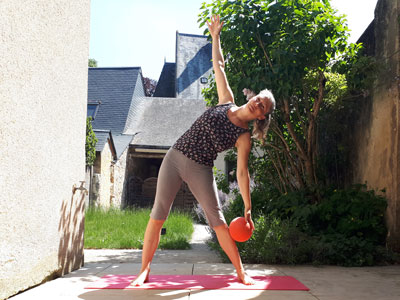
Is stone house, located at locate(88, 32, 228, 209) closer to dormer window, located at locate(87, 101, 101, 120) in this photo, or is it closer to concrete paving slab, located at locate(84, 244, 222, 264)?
dormer window, located at locate(87, 101, 101, 120)

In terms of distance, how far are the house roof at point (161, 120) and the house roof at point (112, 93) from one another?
1.65 ft

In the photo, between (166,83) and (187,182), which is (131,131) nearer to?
(166,83)

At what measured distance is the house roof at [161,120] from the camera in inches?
574

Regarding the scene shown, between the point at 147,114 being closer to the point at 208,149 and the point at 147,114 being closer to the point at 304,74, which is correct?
the point at 304,74

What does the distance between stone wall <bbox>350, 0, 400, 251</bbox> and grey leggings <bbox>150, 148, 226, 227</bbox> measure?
271 centimetres

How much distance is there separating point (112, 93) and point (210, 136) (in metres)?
14.9

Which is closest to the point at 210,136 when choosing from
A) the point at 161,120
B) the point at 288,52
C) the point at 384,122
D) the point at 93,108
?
the point at 288,52

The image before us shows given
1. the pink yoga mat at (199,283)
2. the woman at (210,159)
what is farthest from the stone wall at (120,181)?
the woman at (210,159)

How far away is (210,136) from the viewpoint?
10.1 ft

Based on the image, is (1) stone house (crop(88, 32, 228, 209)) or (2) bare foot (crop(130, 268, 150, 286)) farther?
(1) stone house (crop(88, 32, 228, 209))

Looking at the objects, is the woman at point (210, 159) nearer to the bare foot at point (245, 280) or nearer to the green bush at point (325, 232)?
the bare foot at point (245, 280)

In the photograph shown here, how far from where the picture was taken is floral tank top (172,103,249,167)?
3076mm

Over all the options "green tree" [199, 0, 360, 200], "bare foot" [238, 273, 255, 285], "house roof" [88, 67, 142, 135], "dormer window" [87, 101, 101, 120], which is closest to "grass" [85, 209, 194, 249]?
"green tree" [199, 0, 360, 200]

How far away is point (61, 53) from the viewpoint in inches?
144
